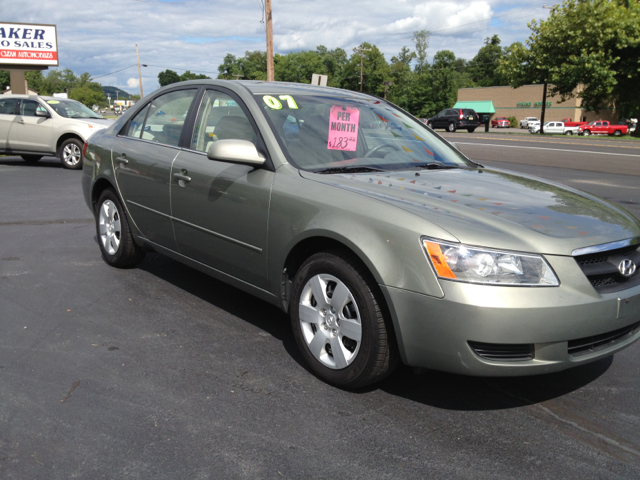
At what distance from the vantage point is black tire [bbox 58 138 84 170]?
14242mm

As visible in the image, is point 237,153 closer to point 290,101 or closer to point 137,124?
point 290,101

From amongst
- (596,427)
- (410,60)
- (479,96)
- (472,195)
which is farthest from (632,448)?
(410,60)

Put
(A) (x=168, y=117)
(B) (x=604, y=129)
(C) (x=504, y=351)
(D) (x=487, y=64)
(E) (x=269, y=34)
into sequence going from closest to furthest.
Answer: (C) (x=504, y=351) → (A) (x=168, y=117) → (E) (x=269, y=34) → (B) (x=604, y=129) → (D) (x=487, y=64)

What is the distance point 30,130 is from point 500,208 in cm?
1426

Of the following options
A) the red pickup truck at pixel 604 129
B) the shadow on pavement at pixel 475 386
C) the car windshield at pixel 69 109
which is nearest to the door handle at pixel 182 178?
the shadow on pavement at pixel 475 386

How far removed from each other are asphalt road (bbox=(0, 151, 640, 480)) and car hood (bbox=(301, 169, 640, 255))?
89 centimetres

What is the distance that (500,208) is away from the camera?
3.05 m

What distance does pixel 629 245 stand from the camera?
301 centimetres

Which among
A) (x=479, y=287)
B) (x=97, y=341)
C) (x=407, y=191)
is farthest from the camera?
(x=97, y=341)

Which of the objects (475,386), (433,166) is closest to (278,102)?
(433,166)

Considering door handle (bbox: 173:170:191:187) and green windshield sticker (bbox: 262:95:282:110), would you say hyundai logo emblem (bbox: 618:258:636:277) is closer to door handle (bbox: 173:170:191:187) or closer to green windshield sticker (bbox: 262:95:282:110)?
green windshield sticker (bbox: 262:95:282:110)

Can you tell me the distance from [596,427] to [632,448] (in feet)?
0.68

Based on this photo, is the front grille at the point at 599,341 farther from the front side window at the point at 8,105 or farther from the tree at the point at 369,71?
the tree at the point at 369,71

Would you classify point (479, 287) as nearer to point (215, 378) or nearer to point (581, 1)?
point (215, 378)
